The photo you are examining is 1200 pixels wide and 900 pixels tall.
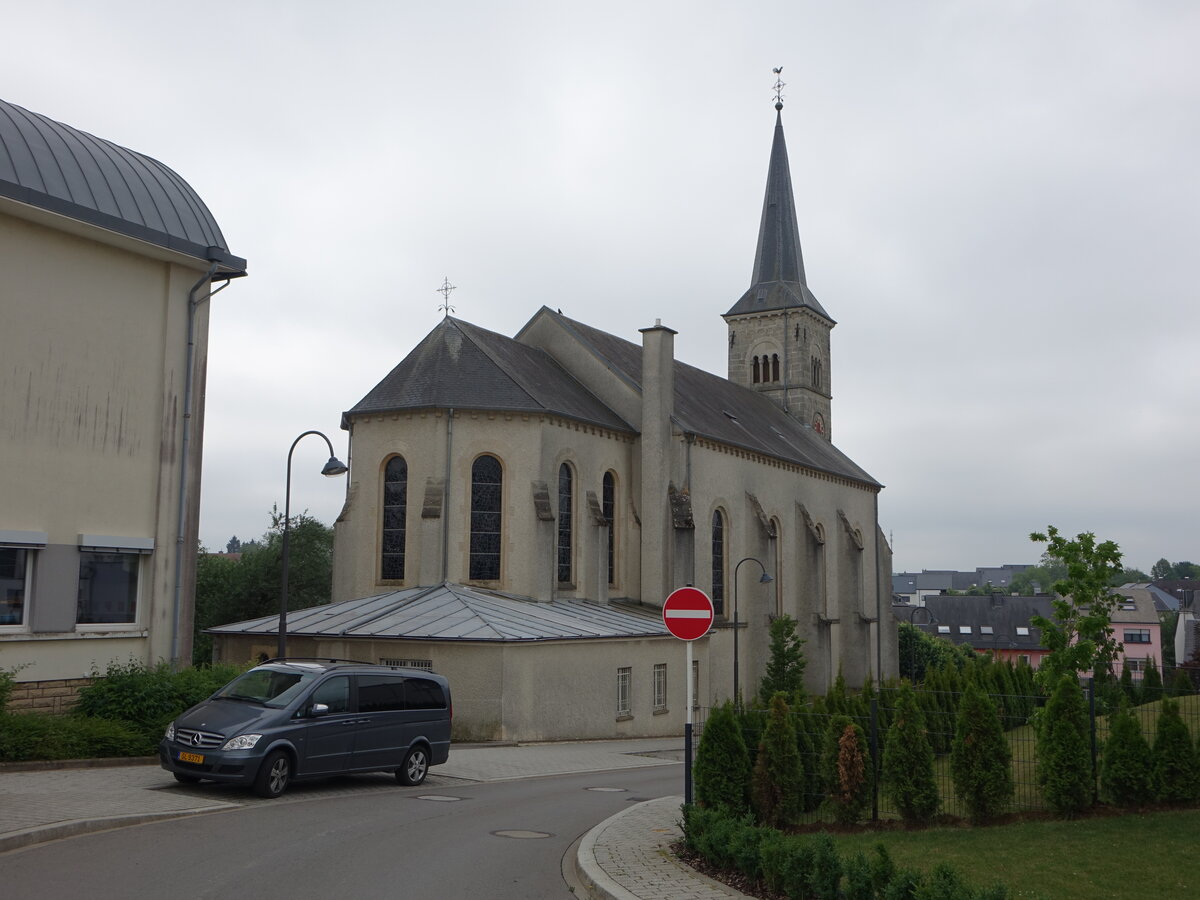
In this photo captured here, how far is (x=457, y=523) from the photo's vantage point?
32500 mm

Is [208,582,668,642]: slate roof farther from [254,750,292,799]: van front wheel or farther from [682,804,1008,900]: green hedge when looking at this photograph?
[682,804,1008,900]: green hedge

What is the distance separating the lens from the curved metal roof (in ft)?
55.0

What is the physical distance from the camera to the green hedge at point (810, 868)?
787 cm

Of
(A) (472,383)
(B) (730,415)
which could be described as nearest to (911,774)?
(A) (472,383)

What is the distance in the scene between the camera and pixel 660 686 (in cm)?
3128

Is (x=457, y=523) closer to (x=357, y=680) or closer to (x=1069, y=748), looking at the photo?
(x=357, y=680)

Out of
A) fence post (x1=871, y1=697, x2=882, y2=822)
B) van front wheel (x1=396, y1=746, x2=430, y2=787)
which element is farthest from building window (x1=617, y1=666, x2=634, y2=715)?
fence post (x1=871, y1=697, x2=882, y2=822)

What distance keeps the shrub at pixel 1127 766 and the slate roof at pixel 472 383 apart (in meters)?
21.9

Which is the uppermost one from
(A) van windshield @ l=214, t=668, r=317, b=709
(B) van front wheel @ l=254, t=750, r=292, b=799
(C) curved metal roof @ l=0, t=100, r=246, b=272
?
(C) curved metal roof @ l=0, t=100, r=246, b=272

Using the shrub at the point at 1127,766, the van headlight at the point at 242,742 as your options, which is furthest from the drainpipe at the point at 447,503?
the shrub at the point at 1127,766

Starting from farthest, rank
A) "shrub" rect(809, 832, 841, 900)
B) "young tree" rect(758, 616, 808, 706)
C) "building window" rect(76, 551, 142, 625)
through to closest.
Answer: "young tree" rect(758, 616, 808, 706) < "building window" rect(76, 551, 142, 625) < "shrub" rect(809, 832, 841, 900)

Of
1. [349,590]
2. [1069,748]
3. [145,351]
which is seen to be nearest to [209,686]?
[145,351]

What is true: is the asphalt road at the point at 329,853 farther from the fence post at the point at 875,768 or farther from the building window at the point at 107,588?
the building window at the point at 107,588

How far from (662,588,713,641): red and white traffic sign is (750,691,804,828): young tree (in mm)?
1633
